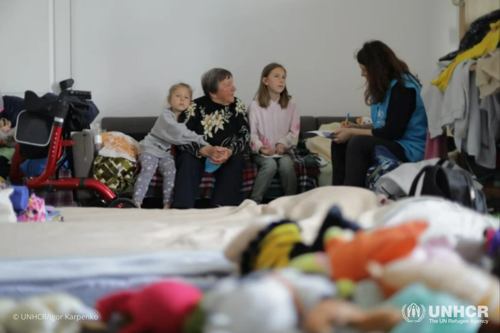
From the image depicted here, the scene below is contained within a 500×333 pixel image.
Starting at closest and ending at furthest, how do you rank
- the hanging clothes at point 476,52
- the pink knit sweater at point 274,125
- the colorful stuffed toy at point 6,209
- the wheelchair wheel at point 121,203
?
the colorful stuffed toy at point 6,209 < the hanging clothes at point 476,52 < the wheelchair wheel at point 121,203 < the pink knit sweater at point 274,125

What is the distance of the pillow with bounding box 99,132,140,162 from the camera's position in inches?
148

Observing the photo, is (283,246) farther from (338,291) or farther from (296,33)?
(296,33)

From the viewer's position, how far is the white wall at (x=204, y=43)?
4.64m

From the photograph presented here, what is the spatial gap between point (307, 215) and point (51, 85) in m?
3.35

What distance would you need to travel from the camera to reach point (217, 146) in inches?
150

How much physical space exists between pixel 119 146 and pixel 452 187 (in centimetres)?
254

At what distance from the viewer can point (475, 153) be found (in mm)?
2514

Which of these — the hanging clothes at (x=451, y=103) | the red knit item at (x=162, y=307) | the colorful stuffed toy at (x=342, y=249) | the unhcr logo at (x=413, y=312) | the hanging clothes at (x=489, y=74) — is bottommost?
the red knit item at (x=162, y=307)

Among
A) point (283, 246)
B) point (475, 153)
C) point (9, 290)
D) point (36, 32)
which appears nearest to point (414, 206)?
point (283, 246)

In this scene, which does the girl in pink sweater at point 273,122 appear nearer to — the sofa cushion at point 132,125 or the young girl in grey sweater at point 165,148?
the young girl in grey sweater at point 165,148

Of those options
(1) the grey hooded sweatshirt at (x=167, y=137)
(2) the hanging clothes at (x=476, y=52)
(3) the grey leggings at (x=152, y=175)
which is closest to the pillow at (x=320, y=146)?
(1) the grey hooded sweatshirt at (x=167, y=137)

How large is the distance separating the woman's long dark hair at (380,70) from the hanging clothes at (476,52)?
1.25ft

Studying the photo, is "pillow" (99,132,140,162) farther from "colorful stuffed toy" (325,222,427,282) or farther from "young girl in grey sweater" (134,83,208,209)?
"colorful stuffed toy" (325,222,427,282)

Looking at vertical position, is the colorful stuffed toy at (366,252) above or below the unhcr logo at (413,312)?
above
